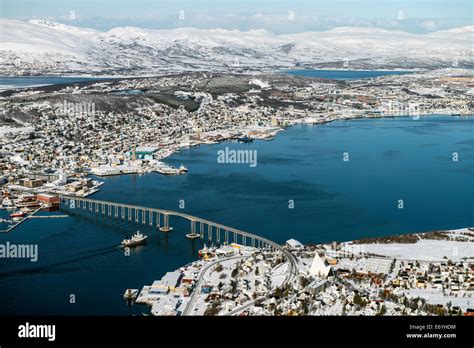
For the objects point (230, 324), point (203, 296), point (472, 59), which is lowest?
point (203, 296)

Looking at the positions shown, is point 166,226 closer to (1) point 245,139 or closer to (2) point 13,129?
(1) point 245,139

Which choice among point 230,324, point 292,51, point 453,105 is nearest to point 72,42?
point 292,51

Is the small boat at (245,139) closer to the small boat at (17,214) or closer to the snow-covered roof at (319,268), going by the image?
the small boat at (17,214)

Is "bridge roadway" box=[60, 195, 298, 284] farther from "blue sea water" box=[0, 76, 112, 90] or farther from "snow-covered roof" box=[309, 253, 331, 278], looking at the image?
"blue sea water" box=[0, 76, 112, 90]

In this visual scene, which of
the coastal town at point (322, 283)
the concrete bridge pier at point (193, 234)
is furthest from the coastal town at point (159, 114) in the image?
the coastal town at point (322, 283)

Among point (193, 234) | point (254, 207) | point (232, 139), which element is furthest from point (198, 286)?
point (232, 139)

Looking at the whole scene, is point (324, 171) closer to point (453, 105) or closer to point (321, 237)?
point (321, 237)
